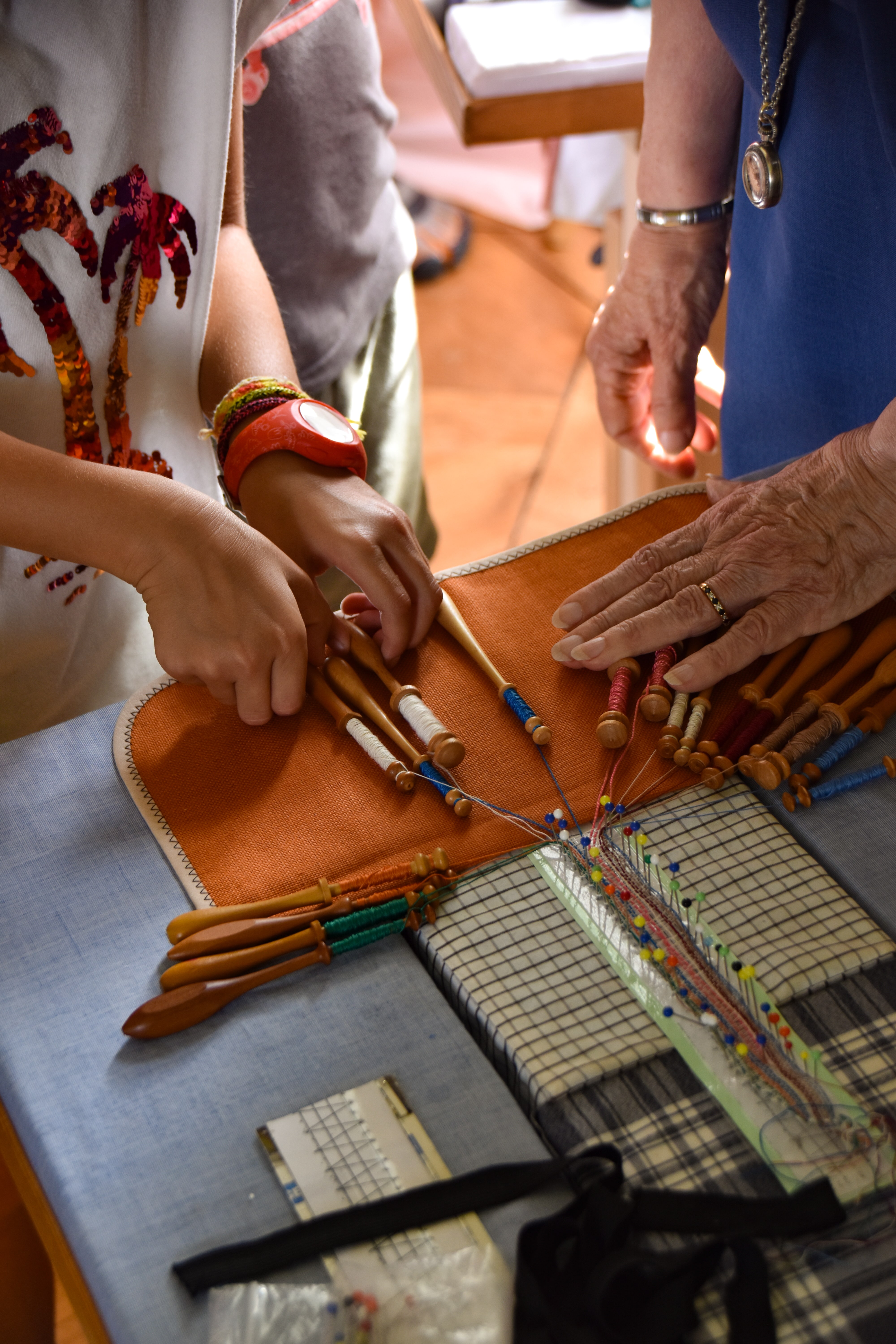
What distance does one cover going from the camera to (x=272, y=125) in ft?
4.19

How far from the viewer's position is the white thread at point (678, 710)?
33.6 inches

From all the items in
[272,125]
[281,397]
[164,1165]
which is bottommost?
[164,1165]

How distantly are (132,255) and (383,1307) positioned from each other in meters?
0.85

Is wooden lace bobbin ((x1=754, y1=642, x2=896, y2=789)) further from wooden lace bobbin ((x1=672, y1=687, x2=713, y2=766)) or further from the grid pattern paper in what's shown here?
the grid pattern paper

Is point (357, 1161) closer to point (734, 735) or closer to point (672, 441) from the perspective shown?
point (734, 735)

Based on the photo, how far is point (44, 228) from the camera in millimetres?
921

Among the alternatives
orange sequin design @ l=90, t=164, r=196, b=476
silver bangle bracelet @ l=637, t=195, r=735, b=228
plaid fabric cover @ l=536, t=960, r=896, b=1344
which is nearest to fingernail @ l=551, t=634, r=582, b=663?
plaid fabric cover @ l=536, t=960, r=896, b=1344

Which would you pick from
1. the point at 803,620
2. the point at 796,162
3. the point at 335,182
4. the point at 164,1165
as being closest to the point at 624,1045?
the point at 164,1165

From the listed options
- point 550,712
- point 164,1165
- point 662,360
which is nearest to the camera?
point 164,1165

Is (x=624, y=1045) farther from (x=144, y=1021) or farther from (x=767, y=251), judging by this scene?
(x=767, y=251)

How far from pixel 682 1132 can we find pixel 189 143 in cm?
88

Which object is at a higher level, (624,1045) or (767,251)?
(767,251)

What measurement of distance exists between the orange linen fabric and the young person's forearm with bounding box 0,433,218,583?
12 centimetres

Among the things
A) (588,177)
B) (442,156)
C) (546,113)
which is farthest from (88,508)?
(442,156)
